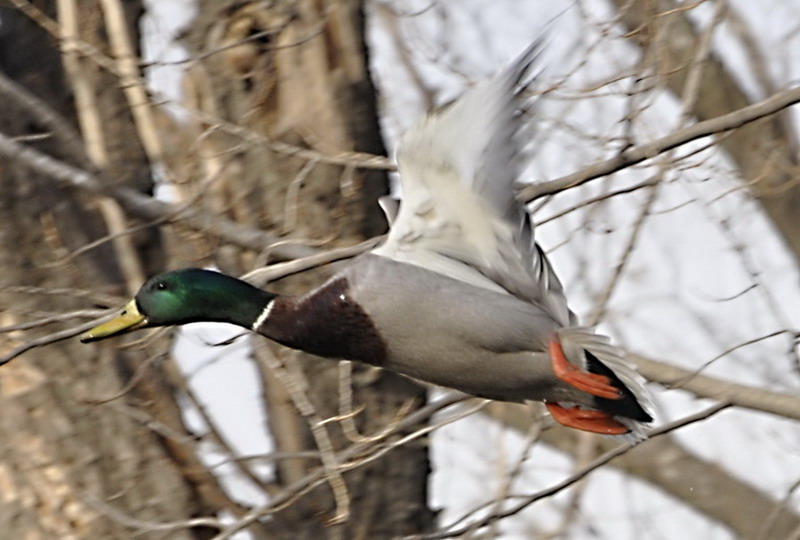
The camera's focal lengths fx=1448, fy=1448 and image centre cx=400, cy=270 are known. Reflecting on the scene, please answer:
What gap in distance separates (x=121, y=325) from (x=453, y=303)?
2.87ft

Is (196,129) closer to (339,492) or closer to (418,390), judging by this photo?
(418,390)

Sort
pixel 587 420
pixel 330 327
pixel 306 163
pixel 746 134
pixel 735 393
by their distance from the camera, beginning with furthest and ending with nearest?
pixel 746 134, pixel 306 163, pixel 735 393, pixel 587 420, pixel 330 327

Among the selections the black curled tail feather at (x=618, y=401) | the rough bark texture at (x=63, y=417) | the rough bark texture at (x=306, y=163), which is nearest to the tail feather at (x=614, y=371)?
the black curled tail feather at (x=618, y=401)

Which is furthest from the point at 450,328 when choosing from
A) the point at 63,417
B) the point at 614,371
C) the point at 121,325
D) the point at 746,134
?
the point at 746,134

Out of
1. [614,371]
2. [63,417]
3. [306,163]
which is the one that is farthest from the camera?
[306,163]

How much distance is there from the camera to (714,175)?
466cm

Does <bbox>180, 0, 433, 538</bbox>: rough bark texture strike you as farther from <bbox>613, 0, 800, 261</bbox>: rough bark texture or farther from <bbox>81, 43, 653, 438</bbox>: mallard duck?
<bbox>81, 43, 653, 438</bbox>: mallard duck

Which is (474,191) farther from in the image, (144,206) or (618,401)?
(144,206)

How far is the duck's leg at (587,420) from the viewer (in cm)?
400

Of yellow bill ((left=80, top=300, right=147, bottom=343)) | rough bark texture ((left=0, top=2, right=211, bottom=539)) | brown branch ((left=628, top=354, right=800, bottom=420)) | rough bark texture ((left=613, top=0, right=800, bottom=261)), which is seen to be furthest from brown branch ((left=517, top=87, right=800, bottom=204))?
rough bark texture ((left=0, top=2, right=211, bottom=539))

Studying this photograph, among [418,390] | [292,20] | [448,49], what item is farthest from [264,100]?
[418,390]

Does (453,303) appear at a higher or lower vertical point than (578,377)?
higher

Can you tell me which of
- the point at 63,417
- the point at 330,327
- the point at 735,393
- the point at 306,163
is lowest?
the point at 735,393

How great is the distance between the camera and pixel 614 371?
153 inches
